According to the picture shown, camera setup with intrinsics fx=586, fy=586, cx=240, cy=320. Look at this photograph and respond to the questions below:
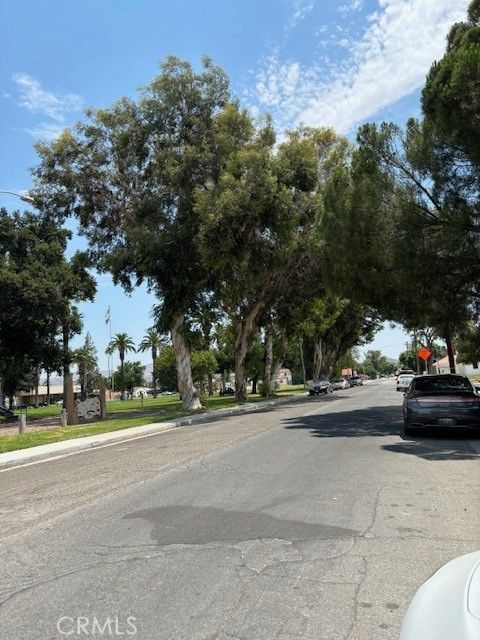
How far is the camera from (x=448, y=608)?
232 cm

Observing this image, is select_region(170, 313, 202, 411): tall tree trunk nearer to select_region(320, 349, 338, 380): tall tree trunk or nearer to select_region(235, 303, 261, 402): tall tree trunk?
select_region(235, 303, 261, 402): tall tree trunk

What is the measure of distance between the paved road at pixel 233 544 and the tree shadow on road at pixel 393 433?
0.53 metres

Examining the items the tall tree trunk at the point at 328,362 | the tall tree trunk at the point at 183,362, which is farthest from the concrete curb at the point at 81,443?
→ the tall tree trunk at the point at 328,362

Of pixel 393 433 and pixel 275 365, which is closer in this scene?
pixel 393 433

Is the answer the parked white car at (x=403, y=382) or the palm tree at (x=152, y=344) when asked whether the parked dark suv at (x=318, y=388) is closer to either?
the parked white car at (x=403, y=382)

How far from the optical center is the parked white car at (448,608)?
212 centimetres

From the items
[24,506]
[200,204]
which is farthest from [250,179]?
[24,506]

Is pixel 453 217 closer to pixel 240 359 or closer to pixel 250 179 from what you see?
pixel 250 179

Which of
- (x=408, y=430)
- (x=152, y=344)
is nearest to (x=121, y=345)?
(x=152, y=344)

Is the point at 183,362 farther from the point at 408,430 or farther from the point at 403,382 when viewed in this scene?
the point at 403,382

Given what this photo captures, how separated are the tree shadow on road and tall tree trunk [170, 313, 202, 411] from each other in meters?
12.5

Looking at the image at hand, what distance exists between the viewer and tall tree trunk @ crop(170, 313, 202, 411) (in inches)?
1280

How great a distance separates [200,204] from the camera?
27.8 meters

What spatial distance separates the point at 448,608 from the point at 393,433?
14.0 m
